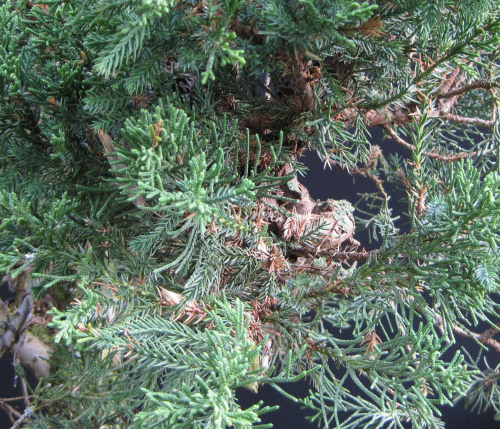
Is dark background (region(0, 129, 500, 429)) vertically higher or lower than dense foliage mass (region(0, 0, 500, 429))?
lower

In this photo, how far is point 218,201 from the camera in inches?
15.9

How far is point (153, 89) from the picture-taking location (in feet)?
1.82

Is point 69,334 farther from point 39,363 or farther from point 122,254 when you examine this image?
point 39,363

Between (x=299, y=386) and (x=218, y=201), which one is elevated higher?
(x=218, y=201)

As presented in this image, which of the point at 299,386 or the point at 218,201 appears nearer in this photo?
the point at 218,201

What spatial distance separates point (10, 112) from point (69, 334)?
9.5 inches

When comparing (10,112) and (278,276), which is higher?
(10,112)

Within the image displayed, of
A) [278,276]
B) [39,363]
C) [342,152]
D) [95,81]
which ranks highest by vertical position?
[95,81]

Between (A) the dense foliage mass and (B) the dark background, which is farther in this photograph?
(B) the dark background

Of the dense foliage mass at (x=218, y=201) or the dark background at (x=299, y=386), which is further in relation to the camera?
the dark background at (x=299, y=386)

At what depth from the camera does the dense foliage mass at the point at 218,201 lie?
41cm

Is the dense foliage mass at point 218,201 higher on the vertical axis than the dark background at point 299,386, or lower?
higher

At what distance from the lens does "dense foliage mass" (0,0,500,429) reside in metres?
0.41

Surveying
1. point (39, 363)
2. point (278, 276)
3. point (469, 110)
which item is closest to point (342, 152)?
point (278, 276)
